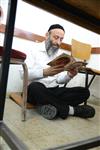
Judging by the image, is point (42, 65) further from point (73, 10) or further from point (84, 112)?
point (73, 10)

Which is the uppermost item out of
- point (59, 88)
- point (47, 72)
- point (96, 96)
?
point (47, 72)

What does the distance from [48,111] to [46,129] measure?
0.73 ft

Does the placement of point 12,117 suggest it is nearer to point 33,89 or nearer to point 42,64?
point 33,89

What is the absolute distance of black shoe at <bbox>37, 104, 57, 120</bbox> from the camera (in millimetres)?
1397

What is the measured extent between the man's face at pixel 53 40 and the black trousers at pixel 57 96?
32 cm

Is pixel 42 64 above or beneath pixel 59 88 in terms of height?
above

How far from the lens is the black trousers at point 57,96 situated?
1.46 m

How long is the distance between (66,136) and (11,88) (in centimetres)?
107

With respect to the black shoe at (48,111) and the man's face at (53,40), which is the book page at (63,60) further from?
the man's face at (53,40)

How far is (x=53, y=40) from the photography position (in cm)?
171

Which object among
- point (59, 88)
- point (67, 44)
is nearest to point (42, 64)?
point (59, 88)

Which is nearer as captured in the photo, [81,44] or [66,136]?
[66,136]

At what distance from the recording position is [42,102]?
1.48m

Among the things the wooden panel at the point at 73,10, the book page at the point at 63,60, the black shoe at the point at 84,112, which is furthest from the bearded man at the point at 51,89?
the wooden panel at the point at 73,10
